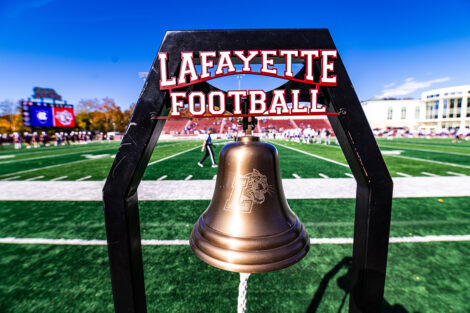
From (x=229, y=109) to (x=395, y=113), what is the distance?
110 meters

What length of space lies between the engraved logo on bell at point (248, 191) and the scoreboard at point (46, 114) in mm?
50916

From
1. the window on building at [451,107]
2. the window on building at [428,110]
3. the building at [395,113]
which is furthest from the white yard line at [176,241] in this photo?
the window on building at [428,110]

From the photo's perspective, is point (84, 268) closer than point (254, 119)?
No

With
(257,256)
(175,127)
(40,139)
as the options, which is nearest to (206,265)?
(257,256)

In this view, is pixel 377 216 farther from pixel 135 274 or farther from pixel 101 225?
pixel 101 225

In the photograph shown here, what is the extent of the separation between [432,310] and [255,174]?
9.21 ft

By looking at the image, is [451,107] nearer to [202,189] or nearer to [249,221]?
[202,189]

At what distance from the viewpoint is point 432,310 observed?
2.40m

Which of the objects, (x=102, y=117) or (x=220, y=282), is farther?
(x=102, y=117)

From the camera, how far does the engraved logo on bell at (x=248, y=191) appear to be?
4.45 ft

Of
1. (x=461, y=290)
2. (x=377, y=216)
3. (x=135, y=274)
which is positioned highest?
(x=377, y=216)

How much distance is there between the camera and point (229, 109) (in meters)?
1.47

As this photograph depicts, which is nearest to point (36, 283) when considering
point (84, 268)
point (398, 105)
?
point (84, 268)

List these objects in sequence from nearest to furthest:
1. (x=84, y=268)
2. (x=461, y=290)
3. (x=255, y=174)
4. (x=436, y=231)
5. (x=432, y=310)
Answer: (x=255, y=174) → (x=432, y=310) → (x=461, y=290) → (x=84, y=268) → (x=436, y=231)
